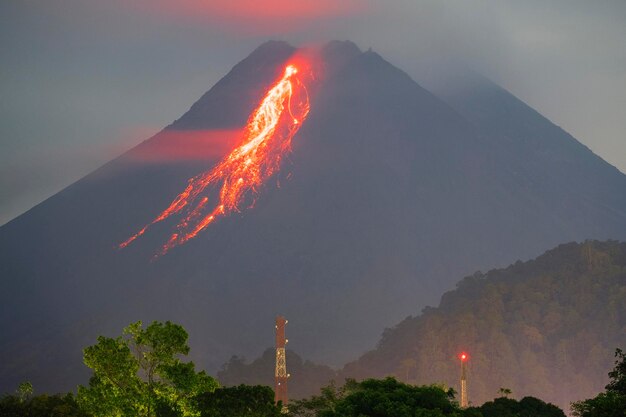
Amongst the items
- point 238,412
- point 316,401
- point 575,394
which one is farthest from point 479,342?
point 238,412

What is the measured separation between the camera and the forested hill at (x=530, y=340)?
6929 inches

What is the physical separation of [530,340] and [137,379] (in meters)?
152

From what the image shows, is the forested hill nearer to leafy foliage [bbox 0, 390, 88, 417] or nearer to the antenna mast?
the antenna mast

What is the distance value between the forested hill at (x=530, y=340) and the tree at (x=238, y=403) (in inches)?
4758

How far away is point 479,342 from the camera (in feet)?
604

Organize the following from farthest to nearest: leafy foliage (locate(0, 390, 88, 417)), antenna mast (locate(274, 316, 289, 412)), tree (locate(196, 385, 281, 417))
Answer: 1. antenna mast (locate(274, 316, 289, 412))
2. leafy foliage (locate(0, 390, 88, 417))
3. tree (locate(196, 385, 281, 417))

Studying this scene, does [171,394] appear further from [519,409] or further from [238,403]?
[519,409]

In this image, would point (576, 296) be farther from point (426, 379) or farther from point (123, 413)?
point (123, 413)

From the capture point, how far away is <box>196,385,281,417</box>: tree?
47.1 m

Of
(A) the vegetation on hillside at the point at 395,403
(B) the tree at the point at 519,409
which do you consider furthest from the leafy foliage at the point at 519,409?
(A) the vegetation on hillside at the point at 395,403

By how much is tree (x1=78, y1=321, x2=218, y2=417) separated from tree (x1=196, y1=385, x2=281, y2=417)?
2.84 m

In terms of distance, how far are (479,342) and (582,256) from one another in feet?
94.5

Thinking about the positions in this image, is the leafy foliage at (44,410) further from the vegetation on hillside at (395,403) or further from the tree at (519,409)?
the tree at (519,409)

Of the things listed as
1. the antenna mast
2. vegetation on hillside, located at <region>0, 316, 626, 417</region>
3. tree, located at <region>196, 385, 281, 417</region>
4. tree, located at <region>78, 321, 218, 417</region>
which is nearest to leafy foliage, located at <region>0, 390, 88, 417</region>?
vegetation on hillside, located at <region>0, 316, 626, 417</region>
